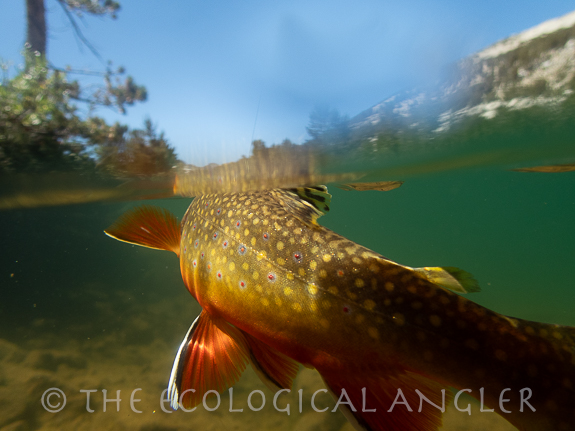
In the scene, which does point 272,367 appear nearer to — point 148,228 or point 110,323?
point 148,228

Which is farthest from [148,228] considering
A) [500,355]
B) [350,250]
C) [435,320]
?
[500,355]

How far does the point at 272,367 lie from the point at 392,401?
728 mm

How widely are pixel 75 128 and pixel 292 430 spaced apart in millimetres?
6495

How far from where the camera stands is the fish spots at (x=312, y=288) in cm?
158

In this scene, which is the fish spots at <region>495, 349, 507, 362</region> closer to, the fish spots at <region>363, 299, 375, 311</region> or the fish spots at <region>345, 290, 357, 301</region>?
the fish spots at <region>363, 299, 375, 311</region>

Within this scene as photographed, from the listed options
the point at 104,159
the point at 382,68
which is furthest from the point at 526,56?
the point at 104,159

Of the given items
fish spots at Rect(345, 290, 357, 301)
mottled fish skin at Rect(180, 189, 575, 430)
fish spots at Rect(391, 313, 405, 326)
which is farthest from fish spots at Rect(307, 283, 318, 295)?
fish spots at Rect(391, 313, 405, 326)

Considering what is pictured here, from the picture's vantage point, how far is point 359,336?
144 cm

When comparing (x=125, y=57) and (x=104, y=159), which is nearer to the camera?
(x=125, y=57)

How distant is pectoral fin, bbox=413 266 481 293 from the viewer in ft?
5.00

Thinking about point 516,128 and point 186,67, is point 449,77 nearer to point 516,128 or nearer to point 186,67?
point 186,67

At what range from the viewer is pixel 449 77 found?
3.14m

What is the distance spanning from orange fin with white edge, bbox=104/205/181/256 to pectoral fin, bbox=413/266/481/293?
2.21m

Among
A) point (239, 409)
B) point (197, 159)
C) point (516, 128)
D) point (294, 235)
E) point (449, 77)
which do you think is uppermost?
point (449, 77)
